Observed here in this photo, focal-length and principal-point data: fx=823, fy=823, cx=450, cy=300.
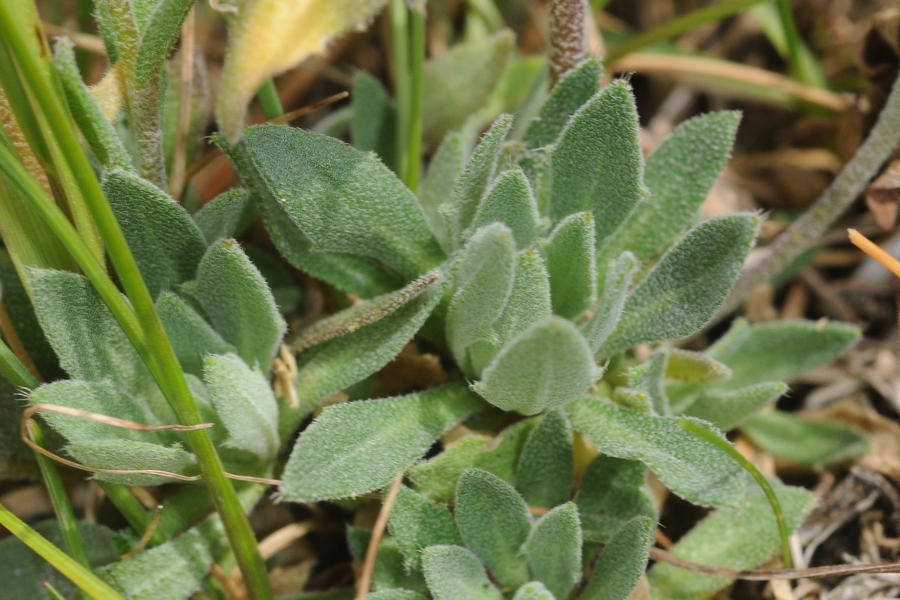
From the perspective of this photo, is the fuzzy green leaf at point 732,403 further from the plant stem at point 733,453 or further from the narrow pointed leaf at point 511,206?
the narrow pointed leaf at point 511,206

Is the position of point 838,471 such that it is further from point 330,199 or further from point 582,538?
point 330,199

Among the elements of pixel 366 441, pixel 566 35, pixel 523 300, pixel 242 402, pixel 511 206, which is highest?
pixel 566 35

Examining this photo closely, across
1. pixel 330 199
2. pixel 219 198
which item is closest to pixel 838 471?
pixel 330 199

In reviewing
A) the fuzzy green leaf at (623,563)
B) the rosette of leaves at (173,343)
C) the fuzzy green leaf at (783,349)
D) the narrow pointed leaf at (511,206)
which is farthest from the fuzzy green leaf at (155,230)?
the fuzzy green leaf at (783,349)

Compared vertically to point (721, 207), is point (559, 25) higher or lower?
higher

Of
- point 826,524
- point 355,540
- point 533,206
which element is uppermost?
point 533,206

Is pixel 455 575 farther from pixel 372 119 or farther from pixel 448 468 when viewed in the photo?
pixel 372 119

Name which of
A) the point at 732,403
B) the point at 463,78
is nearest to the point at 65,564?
the point at 732,403

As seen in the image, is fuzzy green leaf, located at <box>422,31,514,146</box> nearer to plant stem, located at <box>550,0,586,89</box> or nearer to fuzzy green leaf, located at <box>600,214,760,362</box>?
plant stem, located at <box>550,0,586,89</box>
